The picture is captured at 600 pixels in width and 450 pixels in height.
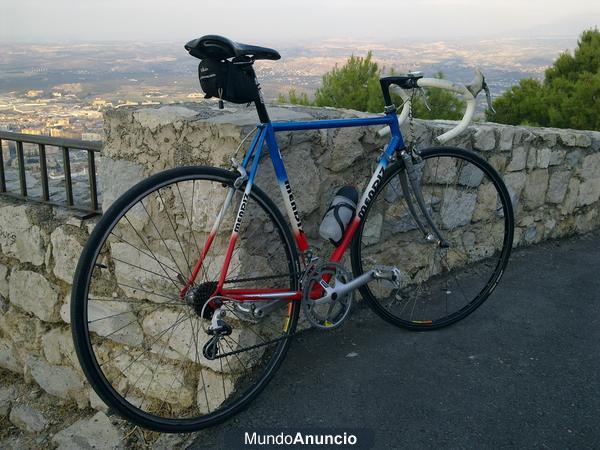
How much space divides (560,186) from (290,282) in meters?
2.88

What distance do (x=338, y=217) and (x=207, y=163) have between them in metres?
0.57

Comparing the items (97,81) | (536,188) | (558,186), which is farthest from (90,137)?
(97,81)

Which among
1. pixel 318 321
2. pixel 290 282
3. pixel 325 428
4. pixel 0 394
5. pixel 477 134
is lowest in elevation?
pixel 0 394

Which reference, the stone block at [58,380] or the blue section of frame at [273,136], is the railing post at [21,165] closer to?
the stone block at [58,380]

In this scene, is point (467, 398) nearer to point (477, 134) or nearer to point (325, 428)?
point (325, 428)

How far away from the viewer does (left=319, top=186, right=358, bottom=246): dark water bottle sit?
93.0 inches

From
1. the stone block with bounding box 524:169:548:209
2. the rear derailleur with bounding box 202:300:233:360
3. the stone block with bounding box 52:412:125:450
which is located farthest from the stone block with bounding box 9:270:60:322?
the stone block with bounding box 524:169:548:209

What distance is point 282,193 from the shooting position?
85.2 inches

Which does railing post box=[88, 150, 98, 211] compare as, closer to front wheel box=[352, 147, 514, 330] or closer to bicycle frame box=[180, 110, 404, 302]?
bicycle frame box=[180, 110, 404, 302]

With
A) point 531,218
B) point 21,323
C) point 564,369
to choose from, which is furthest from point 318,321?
point 531,218

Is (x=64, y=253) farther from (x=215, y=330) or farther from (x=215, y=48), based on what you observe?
(x=215, y=48)

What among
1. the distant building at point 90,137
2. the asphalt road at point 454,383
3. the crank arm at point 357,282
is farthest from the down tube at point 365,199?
the distant building at point 90,137

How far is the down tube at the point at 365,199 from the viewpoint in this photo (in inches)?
94.4

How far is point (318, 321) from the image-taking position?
2.35m
